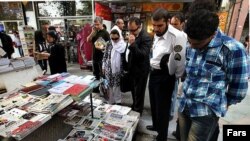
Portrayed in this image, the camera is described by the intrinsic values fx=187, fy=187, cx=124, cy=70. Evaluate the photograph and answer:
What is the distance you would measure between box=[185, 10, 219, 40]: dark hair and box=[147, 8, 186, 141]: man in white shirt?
553mm

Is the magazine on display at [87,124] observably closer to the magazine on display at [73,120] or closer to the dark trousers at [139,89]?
the magazine on display at [73,120]

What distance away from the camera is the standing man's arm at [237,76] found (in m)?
1.02

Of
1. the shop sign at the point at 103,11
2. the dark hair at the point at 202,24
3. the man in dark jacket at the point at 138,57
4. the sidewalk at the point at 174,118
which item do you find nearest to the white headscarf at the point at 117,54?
the man in dark jacket at the point at 138,57

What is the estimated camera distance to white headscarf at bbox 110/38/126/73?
2.69 m

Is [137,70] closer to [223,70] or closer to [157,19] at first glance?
[157,19]

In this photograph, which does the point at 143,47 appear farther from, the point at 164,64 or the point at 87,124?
the point at 87,124

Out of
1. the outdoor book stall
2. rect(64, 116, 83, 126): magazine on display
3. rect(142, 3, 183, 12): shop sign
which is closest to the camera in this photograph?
the outdoor book stall

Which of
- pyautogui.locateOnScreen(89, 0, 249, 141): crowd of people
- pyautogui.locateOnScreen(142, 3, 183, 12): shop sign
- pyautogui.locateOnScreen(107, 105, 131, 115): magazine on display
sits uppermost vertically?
pyautogui.locateOnScreen(142, 3, 183, 12): shop sign

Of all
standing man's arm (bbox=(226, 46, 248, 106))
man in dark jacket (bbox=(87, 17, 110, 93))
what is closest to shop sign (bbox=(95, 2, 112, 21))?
man in dark jacket (bbox=(87, 17, 110, 93))

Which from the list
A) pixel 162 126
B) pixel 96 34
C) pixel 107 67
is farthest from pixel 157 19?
pixel 96 34

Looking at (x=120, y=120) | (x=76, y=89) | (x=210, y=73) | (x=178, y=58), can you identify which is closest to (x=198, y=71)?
(x=210, y=73)

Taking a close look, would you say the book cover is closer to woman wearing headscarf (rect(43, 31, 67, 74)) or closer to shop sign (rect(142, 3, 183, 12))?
woman wearing headscarf (rect(43, 31, 67, 74))

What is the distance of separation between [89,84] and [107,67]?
1.15 metres

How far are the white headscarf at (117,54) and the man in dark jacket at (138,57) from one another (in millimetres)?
151
